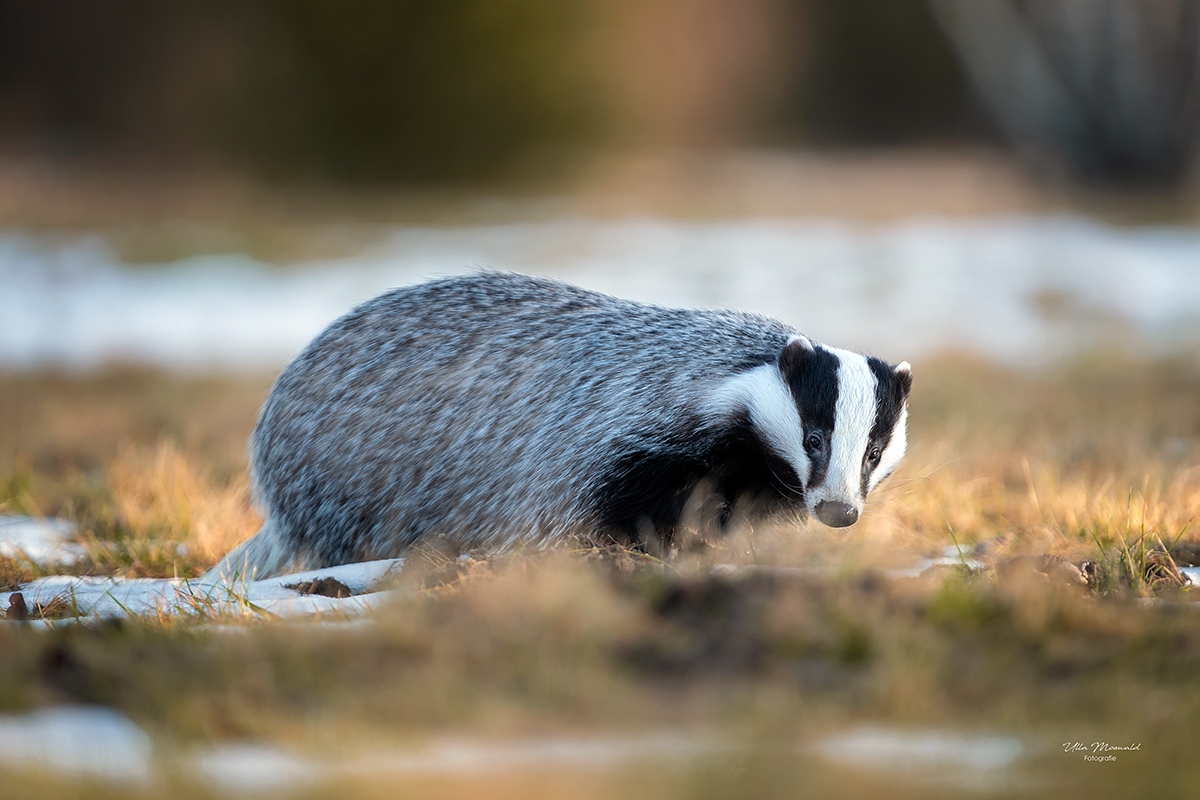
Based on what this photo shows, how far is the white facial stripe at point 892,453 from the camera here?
3.54 meters

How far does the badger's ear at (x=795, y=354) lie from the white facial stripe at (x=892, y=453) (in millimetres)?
383

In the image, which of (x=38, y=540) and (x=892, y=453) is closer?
(x=892, y=453)

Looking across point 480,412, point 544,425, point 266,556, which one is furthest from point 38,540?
point 544,425

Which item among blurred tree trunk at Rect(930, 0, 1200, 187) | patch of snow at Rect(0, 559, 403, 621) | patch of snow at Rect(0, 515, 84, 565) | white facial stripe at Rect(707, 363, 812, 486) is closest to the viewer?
patch of snow at Rect(0, 559, 403, 621)

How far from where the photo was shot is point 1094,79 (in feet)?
51.1

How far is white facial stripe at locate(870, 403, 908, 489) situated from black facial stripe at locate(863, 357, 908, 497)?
0.8 inches

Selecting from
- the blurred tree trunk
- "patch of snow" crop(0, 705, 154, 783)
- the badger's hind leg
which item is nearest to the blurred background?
the blurred tree trunk

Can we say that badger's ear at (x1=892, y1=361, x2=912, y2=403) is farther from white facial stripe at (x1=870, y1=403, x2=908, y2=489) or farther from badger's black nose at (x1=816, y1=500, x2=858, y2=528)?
badger's black nose at (x1=816, y1=500, x2=858, y2=528)

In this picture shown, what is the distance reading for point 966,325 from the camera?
9.76 meters

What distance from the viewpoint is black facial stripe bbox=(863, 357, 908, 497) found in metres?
3.46

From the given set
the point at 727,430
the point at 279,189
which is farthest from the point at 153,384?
the point at 279,189

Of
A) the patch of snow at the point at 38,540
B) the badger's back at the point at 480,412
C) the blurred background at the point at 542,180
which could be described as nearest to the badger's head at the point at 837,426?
the badger's back at the point at 480,412

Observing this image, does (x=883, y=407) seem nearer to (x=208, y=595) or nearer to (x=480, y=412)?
(x=480, y=412)

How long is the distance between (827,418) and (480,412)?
1.26m
